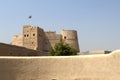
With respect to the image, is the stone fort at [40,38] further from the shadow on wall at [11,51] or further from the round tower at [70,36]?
the shadow on wall at [11,51]

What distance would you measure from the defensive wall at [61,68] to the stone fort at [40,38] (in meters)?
27.1

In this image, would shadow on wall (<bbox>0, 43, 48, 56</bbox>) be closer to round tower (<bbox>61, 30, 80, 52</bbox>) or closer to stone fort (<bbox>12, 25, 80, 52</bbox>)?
stone fort (<bbox>12, 25, 80, 52</bbox>)

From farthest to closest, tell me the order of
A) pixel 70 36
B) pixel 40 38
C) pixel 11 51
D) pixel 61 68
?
pixel 70 36
pixel 40 38
pixel 11 51
pixel 61 68

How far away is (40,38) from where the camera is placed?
3922 centimetres

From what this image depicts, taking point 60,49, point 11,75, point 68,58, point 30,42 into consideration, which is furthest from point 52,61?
point 30,42

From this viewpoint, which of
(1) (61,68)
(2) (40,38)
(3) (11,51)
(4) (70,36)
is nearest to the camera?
(1) (61,68)

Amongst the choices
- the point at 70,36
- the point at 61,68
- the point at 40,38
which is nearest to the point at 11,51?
the point at 61,68

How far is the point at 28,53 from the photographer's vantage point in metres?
25.8

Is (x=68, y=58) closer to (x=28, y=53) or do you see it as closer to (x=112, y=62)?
(x=112, y=62)

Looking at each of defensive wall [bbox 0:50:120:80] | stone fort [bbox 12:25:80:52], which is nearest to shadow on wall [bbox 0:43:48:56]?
defensive wall [bbox 0:50:120:80]

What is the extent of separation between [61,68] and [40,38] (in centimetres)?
2872

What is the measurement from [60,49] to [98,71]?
1239cm

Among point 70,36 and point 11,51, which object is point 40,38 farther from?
point 11,51

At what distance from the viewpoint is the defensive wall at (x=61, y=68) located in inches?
399
